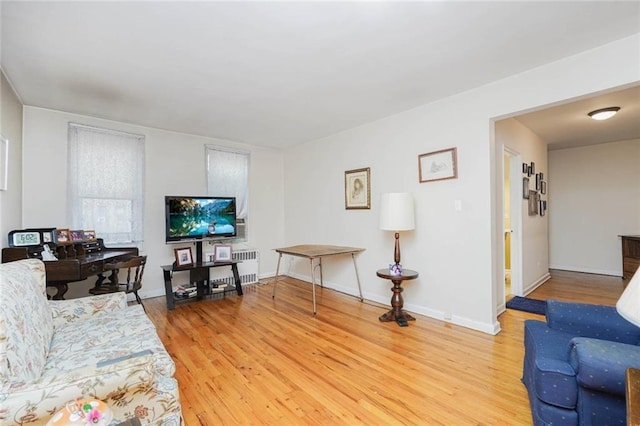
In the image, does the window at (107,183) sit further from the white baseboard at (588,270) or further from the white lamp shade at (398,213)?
the white baseboard at (588,270)

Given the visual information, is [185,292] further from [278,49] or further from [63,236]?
[278,49]

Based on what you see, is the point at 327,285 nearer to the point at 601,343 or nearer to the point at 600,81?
the point at 601,343

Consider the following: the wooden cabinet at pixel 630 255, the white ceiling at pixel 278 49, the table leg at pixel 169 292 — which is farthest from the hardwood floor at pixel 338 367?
the wooden cabinet at pixel 630 255

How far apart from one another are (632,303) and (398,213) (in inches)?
89.0

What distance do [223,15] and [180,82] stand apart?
1.16 m

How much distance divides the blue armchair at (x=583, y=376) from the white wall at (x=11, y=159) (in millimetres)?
4094

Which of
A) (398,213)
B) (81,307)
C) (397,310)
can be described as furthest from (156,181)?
(397,310)

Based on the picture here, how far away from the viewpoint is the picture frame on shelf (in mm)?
4086

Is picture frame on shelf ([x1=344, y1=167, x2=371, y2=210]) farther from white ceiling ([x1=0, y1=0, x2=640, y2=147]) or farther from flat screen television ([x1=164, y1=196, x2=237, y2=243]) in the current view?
flat screen television ([x1=164, y1=196, x2=237, y2=243])

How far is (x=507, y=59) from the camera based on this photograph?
2396 millimetres

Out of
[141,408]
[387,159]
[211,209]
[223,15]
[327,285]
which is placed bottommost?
[327,285]

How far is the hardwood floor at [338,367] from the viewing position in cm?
176

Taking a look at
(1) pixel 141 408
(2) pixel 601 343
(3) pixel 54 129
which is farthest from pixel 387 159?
(3) pixel 54 129

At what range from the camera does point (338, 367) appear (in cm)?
228
